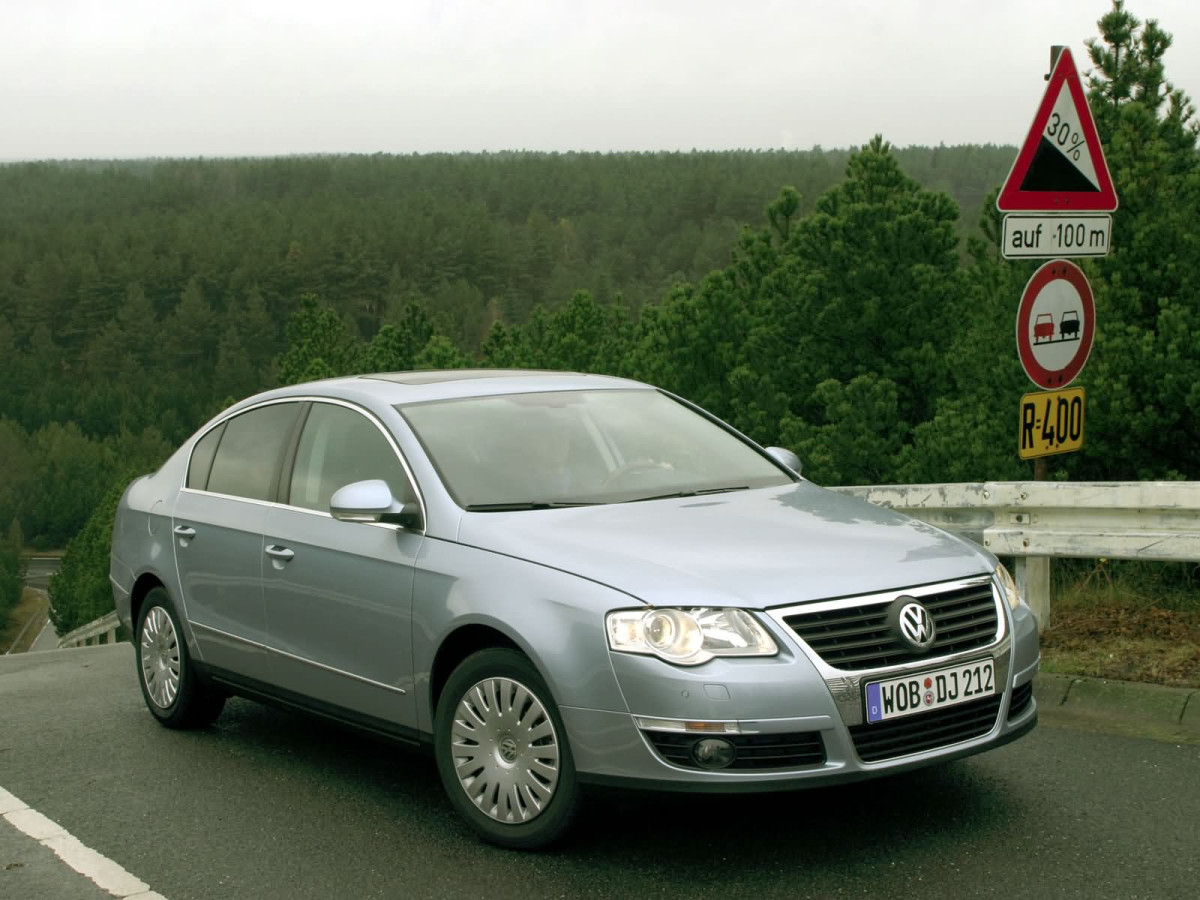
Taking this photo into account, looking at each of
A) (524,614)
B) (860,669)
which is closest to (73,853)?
(524,614)

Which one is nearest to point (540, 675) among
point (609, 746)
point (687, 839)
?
point (609, 746)

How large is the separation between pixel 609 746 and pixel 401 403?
6.26ft

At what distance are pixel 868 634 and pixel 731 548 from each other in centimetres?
54

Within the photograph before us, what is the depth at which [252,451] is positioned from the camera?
659 cm

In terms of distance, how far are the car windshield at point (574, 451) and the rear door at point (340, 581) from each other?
0.21 metres

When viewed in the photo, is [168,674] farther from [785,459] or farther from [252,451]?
[785,459]

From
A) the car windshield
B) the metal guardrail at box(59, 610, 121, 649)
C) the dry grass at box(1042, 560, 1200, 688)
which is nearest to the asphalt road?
the dry grass at box(1042, 560, 1200, 688)

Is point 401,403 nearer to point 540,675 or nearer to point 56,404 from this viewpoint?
point 540,675

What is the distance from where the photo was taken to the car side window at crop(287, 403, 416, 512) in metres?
5.73

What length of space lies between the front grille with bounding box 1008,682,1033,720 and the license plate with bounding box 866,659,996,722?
175 millimetres

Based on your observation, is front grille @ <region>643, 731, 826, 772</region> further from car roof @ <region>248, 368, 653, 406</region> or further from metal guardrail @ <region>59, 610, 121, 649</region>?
metal guardrail @ <region>59, 610, 121, 649</region>

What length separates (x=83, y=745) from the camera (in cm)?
677

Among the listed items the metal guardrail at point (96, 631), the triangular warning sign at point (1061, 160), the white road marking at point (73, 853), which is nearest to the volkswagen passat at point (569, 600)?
the white road marking at point (73, 853)

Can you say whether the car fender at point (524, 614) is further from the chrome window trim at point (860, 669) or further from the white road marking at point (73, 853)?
the white road marking at point (73, 853)
